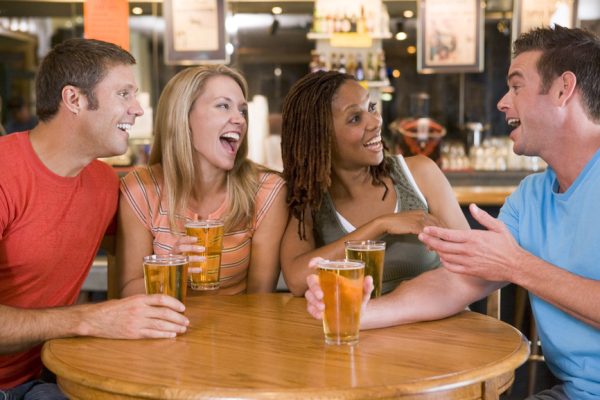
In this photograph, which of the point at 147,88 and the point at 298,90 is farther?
the point at 147,88

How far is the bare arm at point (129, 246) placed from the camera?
2354 mm

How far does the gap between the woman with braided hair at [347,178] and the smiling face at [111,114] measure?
55 centimetres

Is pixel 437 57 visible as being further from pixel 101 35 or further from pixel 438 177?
pixel 438 177

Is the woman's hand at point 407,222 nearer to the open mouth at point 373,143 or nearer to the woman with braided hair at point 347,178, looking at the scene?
the woman with braided hair at point 347,178

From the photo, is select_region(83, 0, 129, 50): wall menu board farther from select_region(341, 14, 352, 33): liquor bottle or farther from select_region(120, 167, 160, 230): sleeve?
select_region(120, 167, 160, 230): sleeve

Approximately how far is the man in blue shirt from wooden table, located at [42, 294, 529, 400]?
10 cm

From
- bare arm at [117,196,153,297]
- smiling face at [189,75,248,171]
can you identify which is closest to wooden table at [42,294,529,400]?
bare arm at [117,196,153,297]

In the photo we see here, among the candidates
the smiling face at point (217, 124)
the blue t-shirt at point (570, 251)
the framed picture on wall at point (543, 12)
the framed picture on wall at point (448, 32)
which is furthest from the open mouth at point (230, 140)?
the framed picture on wall at point (543, 12)

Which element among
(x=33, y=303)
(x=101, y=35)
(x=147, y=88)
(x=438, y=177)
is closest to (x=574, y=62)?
(x=438, y=177)

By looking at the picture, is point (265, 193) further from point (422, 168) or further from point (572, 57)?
point (572, 57)

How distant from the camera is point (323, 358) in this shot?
5.16 ft

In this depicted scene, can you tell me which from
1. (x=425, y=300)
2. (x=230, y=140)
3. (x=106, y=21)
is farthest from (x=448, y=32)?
(x=425, y=300)

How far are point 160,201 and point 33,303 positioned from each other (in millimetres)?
485

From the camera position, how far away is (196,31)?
19.3ft
